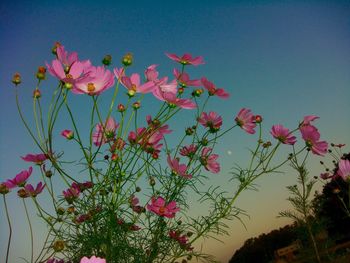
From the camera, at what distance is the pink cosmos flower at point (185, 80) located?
5.76 ft

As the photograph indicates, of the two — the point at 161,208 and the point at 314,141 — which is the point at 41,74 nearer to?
the point at 161,208

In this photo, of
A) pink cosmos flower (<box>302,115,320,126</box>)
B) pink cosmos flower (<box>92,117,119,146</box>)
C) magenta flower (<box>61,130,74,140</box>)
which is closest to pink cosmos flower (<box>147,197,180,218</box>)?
pink cosmos flower (<box>92,117,119,146</box>)

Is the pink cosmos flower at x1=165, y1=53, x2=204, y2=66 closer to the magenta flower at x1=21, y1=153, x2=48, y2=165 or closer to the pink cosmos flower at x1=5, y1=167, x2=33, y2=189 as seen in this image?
the magenta flower at x1=21, y1=153, x2=48, y2=165

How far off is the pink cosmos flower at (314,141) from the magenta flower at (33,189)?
139cm

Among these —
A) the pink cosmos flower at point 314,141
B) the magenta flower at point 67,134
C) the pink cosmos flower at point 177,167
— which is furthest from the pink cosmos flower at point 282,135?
the magenta flower at point 67,134

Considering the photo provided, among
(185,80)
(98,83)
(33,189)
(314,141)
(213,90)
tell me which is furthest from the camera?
(314,141)

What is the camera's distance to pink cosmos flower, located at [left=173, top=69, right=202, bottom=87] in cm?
175

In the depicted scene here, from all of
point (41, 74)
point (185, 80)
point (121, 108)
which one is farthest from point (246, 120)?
point (41, 74)

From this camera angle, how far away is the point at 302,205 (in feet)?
11.1

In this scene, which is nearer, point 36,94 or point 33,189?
point 36,94

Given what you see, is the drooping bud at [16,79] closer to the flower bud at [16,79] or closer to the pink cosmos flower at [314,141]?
the flower bud at [16,79]

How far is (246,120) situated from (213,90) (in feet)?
1.01

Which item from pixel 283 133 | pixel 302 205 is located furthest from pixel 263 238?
pixel 283 133

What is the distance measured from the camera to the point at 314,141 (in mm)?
2010
